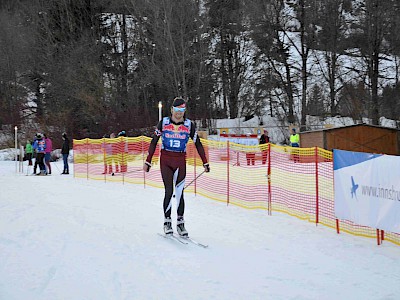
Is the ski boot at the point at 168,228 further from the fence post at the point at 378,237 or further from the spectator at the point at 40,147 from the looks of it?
the spectator at the point at 40,147

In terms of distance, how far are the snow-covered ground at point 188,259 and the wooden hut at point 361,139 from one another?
13.8 metres

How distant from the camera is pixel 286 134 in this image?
34844 mm

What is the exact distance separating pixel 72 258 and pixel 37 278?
31.2 inches

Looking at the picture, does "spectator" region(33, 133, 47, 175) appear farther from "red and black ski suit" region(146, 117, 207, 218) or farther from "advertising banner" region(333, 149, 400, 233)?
"advertising banner" region(333, 149, 400, 233)

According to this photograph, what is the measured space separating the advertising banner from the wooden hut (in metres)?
15.2

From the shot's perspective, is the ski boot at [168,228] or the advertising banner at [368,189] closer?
the advertising banner at [368,189]

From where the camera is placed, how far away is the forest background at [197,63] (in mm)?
34188

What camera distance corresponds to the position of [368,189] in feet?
20.7

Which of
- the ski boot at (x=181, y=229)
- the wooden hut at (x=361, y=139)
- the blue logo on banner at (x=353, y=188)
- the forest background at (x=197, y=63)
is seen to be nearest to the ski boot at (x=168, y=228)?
the ski boot at (x=181, y=229)

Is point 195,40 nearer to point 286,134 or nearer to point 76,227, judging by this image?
point 286,134

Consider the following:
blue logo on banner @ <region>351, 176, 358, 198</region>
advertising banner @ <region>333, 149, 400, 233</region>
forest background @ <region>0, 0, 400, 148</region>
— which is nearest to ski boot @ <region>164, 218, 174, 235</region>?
advertising banner @ <region>333, 149, 400, 233</region>

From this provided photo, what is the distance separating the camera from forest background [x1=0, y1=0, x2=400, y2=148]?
34.2 metres

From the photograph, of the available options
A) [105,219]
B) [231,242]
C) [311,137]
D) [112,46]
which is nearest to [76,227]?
[105,219]

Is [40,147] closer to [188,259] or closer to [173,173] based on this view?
[173,173]
